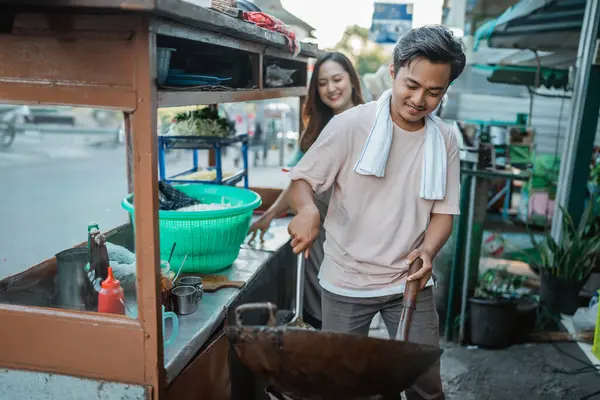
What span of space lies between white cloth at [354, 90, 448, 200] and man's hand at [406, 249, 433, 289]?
0.23 metres

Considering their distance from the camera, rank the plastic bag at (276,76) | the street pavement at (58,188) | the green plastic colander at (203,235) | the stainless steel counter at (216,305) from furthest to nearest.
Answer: the street pavement at (58,188)
the plastic bag at (276,76)
the green plastic colander at (203,235)
the stainless steel counter at (216,305)

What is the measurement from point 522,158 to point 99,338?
866cm

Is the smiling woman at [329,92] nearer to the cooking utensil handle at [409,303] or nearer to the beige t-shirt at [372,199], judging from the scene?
the beige t-shirt at [372,199]

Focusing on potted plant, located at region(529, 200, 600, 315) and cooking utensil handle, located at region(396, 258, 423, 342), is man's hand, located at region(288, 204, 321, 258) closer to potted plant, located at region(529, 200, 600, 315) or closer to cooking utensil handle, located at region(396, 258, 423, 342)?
cooking utensil handle, located at region(396, 258, 423, 342)

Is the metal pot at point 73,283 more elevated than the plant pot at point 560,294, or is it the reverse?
the metal pot at point 73,283

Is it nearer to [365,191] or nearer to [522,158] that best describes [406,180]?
[365,191]

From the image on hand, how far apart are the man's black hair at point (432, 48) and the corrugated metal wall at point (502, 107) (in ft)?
28.4

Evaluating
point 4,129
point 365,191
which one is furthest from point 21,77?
point 4,129

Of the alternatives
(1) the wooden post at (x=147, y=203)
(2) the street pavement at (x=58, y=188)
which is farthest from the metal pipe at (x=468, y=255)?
(1) the wooden post at (x=147, y=203)

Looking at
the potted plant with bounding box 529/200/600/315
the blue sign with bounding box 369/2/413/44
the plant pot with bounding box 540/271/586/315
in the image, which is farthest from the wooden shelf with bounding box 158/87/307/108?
the blue sign with bounding box 369/2/413/44

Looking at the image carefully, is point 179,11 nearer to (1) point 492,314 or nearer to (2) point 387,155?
(2) point 387,155

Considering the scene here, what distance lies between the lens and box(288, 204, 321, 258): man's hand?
182 centimetres

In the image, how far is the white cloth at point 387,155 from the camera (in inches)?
78.0

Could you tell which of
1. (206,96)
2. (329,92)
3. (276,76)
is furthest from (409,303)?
(276,76)
